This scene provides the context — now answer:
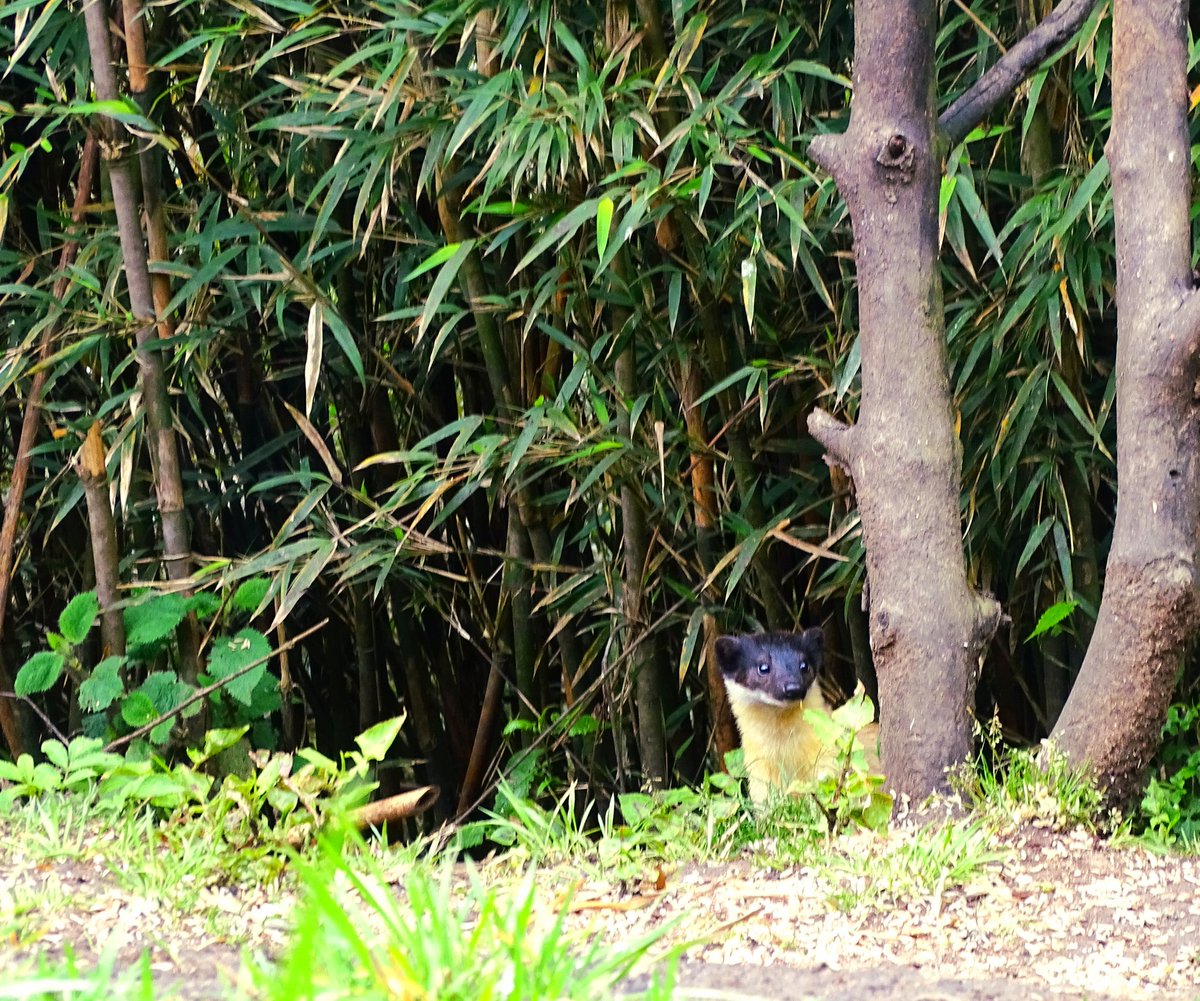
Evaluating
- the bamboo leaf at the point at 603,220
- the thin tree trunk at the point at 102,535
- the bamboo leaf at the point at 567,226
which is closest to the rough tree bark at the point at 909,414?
the bamboo leaf at the point at 603,220

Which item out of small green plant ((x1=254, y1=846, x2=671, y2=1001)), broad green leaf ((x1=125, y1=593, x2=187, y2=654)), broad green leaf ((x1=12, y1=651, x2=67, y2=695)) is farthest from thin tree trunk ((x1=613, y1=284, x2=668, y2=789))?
small green plant ((x1=254, y1=846, x2=671, y2=1001))

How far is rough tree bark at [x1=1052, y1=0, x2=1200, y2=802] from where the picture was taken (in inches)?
113

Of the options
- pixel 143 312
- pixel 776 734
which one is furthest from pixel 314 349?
pixel 776 734

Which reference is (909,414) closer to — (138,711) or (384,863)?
(384,863)

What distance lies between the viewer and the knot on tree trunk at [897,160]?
3012mm

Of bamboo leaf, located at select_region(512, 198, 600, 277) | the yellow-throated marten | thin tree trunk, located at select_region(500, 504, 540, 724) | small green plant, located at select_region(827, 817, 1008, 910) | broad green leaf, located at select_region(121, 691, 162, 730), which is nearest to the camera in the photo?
small green plant, located at select_region(827, 817, 1008, 910)

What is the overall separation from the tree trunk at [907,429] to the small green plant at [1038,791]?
75 mm

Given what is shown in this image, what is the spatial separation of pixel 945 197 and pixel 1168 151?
700 mm

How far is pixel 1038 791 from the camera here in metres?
2.92

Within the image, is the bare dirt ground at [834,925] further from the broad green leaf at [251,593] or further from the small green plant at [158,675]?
the broad green leaf at [251,593]

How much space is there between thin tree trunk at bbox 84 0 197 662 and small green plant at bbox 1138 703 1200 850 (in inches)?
105

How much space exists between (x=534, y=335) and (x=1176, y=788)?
2.27m

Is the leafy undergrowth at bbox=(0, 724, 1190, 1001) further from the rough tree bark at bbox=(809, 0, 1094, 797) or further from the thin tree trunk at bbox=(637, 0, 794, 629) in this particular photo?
the thin tree trunk at bbox=(637, 0, 794, 629)

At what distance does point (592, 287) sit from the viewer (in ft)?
13.5
